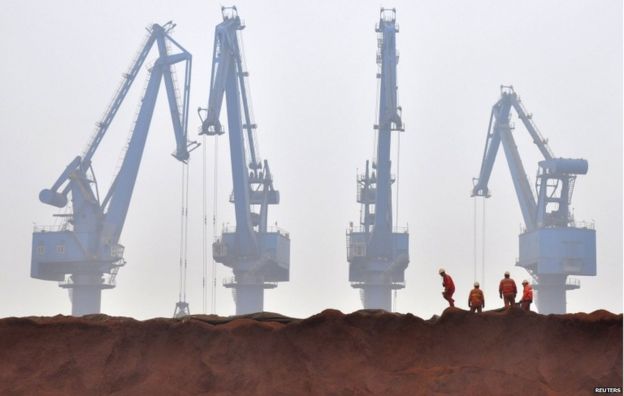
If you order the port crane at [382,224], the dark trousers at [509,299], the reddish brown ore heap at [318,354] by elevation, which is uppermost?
the port crane at [382,224]

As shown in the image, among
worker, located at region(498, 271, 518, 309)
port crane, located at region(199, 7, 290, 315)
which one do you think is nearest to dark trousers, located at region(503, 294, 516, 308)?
worker, located at region(498, 271, 518, 309)

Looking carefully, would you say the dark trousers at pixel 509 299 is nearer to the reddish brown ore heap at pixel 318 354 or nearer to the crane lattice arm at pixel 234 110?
the reddish brown ore heap at pixel 318 354

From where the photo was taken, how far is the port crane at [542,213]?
367ft

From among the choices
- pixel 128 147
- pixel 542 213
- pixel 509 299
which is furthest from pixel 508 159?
pixel 509 299

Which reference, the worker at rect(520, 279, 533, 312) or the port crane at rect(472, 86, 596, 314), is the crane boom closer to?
the port crane at rect(472, 86, 596, 314)

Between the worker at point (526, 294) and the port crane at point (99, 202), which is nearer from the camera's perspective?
the worker at point (526, 294)

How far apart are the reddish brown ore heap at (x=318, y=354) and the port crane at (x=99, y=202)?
78.5 metres

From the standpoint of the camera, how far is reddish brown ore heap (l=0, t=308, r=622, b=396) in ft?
70.7

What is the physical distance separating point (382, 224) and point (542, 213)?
1794 centimetres

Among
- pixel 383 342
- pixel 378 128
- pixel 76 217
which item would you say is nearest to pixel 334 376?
pixel 383 342

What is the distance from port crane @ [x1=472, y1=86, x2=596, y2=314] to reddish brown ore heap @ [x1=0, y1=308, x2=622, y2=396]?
89381mm

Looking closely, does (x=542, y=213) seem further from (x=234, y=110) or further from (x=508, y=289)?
(x=508, y=289)

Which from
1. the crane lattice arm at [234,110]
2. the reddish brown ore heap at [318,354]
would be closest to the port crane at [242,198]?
the crane lattice arm at [234,110]

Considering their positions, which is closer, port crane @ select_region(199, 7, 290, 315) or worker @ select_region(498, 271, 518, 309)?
worker @ select_region(498, 271, 518, 309)
